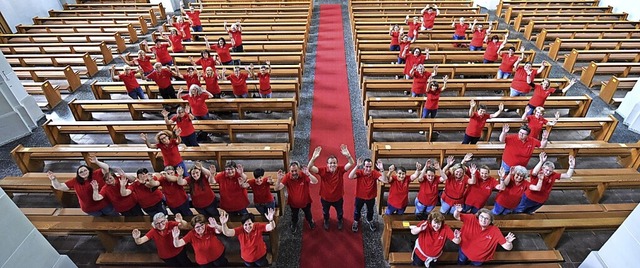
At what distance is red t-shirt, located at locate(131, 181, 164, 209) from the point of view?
4504mm

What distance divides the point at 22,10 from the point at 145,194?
12393mm

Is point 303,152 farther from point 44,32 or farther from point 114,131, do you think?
point 44,32

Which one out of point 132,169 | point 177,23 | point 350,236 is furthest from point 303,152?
point 177,23

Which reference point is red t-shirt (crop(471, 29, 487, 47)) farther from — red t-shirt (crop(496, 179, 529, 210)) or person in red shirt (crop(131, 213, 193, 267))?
person in red shirt (crop(131, 213, 193, 267))

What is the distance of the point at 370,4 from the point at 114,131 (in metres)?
10.8

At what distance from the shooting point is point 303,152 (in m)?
6.61

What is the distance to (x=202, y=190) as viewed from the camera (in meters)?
4.55

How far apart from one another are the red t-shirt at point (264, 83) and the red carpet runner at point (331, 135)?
1.14 m

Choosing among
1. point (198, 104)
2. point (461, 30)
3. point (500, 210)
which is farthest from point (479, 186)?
point (461, 30)

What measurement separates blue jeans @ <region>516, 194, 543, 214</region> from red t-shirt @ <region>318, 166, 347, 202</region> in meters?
2.43

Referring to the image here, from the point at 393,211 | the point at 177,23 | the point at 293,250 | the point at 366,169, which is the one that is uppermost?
the point at 177,23

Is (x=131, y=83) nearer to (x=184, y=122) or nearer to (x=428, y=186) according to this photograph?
(x=184, y=122)

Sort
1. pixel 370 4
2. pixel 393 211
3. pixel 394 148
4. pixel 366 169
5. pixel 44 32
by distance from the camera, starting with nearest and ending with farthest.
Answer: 1. pixel 366 169
2. pixel 393 211
3. pixel 394 148
4. pixel 44 32
5. pixel 370 4

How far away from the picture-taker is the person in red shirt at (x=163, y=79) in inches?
285
